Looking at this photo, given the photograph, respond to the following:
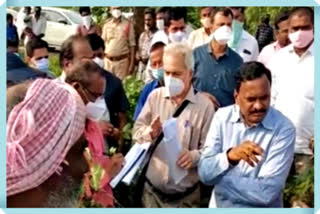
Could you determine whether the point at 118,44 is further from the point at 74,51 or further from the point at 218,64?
the point at 218,64

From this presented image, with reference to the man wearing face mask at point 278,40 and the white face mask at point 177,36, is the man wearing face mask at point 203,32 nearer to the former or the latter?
the white face mask at point 177,36

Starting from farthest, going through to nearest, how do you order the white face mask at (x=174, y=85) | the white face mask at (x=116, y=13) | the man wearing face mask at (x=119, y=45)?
1. the man wearing face mask at (x=119, y=45)
2. the white face mask at (x=116, y=13)
3. the white face mask at (x=174, y=85)

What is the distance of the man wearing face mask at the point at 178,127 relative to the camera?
4977 millimetres

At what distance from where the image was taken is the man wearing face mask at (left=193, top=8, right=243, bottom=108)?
198 inches

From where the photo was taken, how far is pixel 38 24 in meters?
5.24

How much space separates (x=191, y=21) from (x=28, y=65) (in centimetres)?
106

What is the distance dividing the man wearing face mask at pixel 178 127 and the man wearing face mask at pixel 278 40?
446mm

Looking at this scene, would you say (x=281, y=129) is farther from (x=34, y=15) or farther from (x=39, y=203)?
(x=39, y=203)

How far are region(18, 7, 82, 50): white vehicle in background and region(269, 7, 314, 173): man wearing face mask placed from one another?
124cm

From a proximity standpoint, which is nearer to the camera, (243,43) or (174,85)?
(174,85)

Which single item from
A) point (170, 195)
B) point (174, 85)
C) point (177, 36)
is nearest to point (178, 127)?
point (174, 85)

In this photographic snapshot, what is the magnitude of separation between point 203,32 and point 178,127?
0.61 metres

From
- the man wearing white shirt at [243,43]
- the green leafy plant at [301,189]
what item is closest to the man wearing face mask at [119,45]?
the man wearing white shirt at [243,43]

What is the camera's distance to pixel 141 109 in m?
5.10
